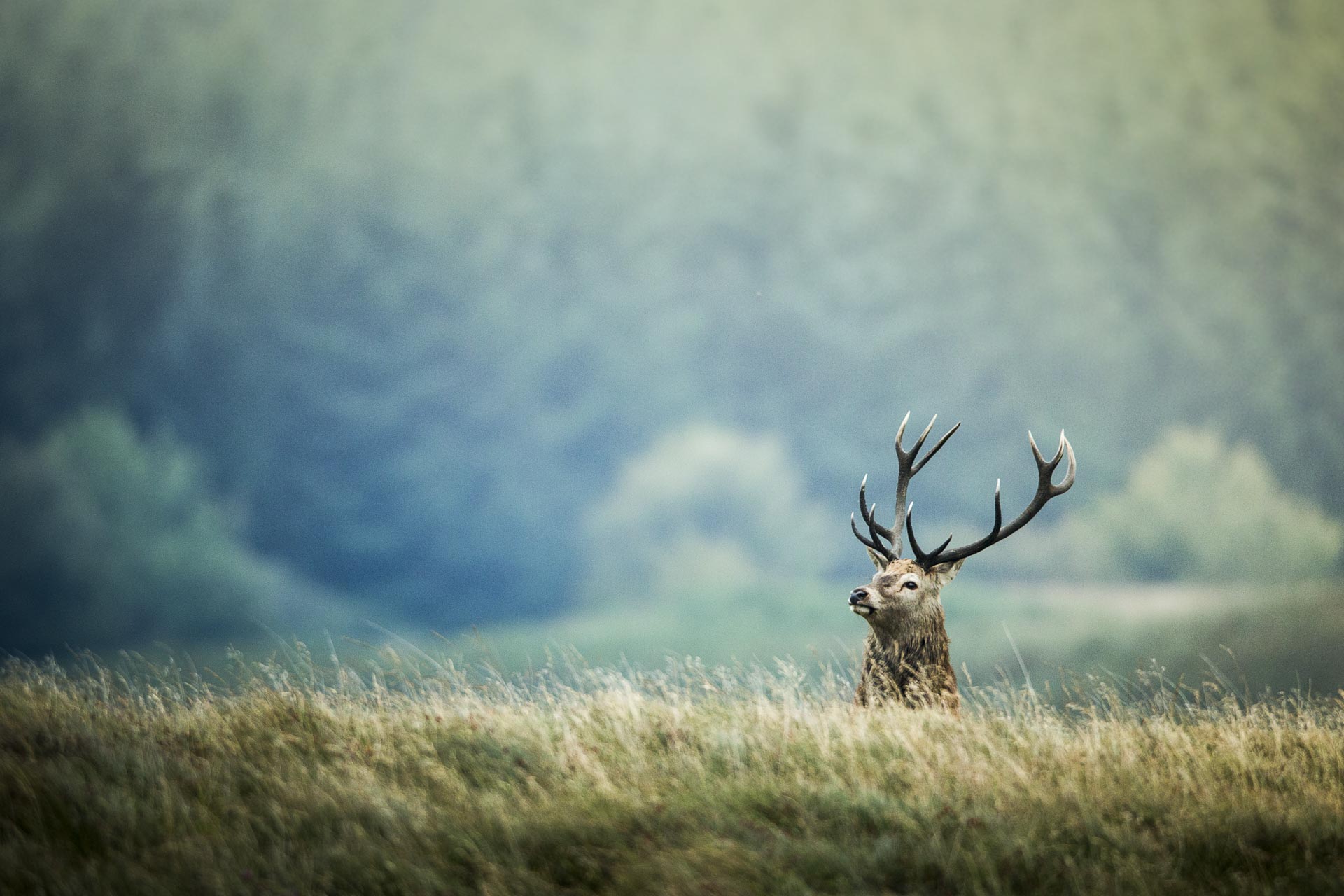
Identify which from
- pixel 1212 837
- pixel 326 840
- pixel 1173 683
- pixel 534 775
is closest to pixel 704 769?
pixel 534 775

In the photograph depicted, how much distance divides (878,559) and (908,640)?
0.85 meters

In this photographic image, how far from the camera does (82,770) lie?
20.8 ft

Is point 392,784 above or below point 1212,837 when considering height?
below

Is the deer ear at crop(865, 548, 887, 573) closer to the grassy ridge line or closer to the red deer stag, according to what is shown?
the red deer stag

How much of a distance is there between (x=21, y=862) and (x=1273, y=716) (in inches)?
339

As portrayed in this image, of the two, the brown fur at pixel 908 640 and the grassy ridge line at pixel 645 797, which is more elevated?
the brown fur at pixel 908 640

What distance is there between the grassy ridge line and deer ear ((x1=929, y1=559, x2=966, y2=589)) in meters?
1.52

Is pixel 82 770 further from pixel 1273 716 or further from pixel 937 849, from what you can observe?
pixel 1273 716

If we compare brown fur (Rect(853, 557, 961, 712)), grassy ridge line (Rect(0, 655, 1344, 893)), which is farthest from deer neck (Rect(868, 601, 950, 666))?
grassy ridge line (Rect(0, 655, 1344, 893))

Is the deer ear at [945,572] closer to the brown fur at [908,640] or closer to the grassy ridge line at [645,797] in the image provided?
the brown fur at [908,640]

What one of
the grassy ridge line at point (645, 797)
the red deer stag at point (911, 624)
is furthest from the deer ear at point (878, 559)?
the grassy ridge line at point (645, 797)

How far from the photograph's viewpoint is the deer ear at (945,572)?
957 centimetres

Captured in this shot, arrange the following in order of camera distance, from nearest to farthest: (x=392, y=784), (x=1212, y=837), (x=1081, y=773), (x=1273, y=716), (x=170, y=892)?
(x=170, y=892) < (x=1212, y=837) < (x=392, y=784) < (x=1081, y=773) < (x=1273, y=716)

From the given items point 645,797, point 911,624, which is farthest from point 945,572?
point 645,797
